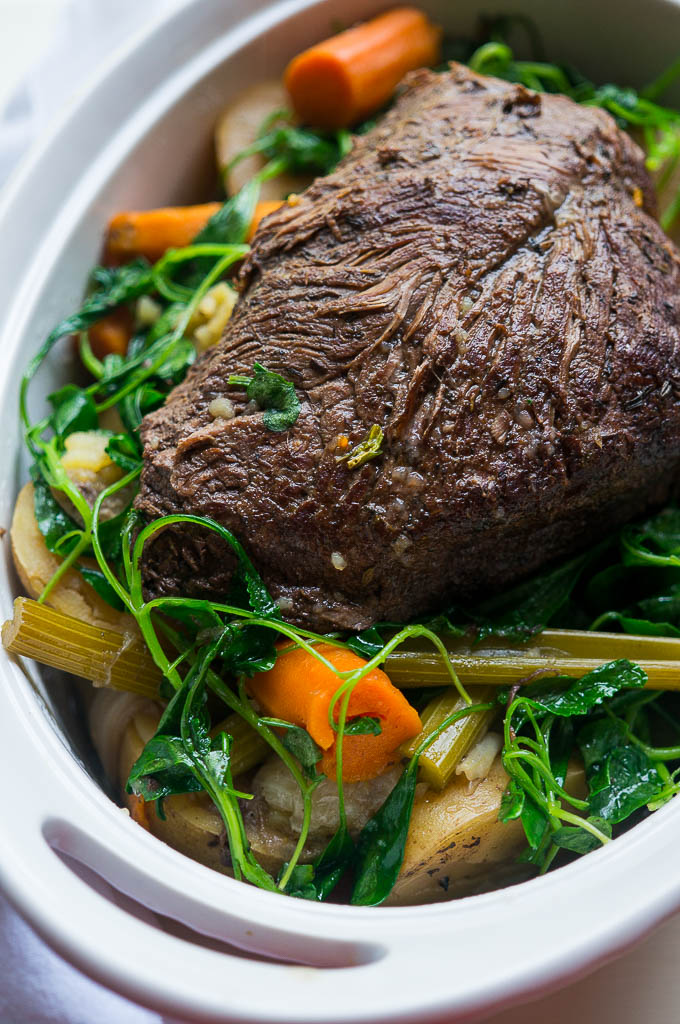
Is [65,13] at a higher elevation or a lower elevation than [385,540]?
higher

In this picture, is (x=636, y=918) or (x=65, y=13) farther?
(x=65, y=13)

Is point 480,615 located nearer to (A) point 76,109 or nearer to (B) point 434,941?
(B) point 434,941

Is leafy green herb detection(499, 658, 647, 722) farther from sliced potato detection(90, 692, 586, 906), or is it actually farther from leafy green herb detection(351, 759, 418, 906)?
leafy green herb detection(351, 759, 418, 906)

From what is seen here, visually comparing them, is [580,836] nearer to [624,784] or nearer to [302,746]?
[624,784]

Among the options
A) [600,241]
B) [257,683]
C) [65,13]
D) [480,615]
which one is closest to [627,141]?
[600,241]

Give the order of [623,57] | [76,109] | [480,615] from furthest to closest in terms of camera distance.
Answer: [623,57]
[76,109]
[480,615]
